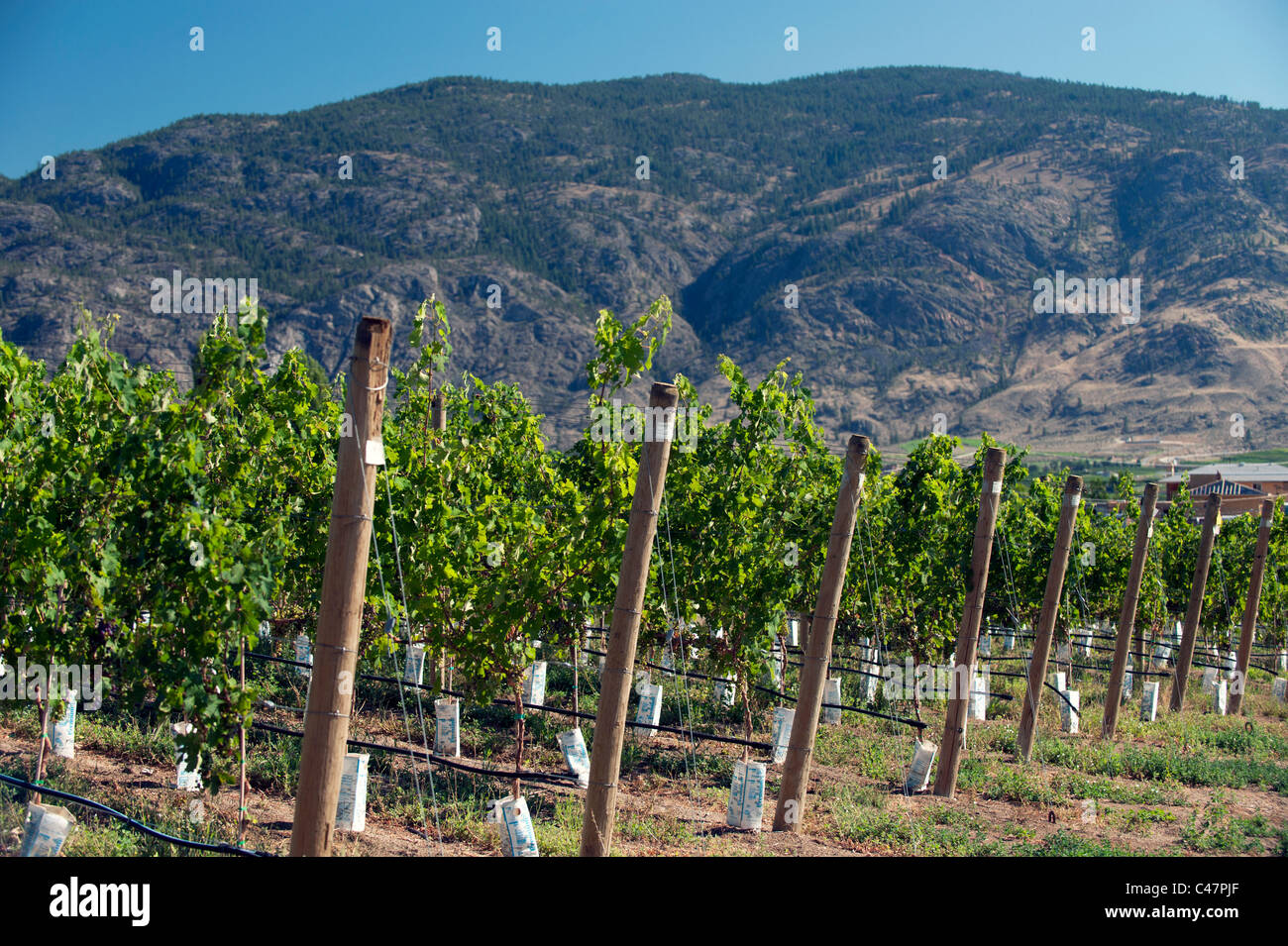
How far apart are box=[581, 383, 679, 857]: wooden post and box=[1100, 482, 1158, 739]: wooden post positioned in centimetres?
814

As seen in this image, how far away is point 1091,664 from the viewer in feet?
62.7

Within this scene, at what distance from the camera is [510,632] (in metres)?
7.92

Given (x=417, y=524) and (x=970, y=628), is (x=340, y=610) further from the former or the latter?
(x=970, y=628)

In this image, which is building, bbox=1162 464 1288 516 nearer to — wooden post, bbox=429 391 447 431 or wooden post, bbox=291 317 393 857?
wooden post, bbox=429 391 447 431

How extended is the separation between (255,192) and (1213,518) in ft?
504

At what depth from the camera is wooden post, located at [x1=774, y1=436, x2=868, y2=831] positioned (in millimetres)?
6832

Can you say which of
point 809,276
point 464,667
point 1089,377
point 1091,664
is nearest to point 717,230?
point 809,276

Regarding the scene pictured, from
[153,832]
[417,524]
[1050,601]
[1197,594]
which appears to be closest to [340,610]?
[153,832]

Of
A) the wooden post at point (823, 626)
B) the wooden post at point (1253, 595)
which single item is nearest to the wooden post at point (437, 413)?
the wooden post at point (823, 626)

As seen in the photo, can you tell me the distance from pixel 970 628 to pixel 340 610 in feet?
19.5

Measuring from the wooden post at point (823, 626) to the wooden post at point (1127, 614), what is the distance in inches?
232

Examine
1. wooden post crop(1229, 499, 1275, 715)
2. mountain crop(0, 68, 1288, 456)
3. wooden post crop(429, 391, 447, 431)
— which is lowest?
wooden post crop(1229, 499, 1275, 715)

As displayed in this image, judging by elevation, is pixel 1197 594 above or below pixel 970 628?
Answer: below

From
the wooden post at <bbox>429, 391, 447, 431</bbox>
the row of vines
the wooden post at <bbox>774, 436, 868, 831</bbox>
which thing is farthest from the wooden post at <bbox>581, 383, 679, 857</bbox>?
the wooden post at <bbox>429, 391, 447, 431</bbox>
